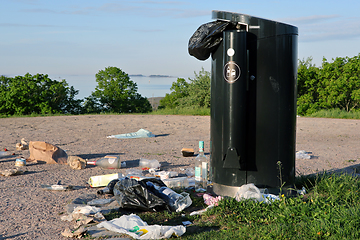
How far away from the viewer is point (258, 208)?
305cm

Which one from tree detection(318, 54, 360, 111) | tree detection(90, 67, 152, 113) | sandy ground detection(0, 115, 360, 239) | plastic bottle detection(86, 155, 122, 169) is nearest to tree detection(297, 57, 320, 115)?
tree detection(318, 54, 360, 111)

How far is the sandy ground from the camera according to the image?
3230 mm

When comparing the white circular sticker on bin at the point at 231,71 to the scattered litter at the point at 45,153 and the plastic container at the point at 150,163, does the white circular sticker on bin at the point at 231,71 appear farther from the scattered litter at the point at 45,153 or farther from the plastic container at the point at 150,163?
the scattered litter at the point at 45,153

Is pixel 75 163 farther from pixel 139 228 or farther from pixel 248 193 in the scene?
pixel 248 193

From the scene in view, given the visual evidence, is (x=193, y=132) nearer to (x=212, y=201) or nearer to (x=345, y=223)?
(x=212, y=201)

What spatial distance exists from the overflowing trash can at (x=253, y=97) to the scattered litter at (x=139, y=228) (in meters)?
1.09

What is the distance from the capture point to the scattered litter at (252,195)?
10.6 feet

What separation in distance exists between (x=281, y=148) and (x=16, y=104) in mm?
16085

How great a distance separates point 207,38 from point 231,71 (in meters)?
0.46

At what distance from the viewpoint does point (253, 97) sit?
3484mm

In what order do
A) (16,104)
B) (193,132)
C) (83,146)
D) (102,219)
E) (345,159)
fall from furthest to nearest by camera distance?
(16,104) → (193,132) → (83,146) → (345,159) → (102,219)

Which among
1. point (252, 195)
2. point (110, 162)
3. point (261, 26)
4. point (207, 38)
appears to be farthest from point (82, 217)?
point (261, 26)

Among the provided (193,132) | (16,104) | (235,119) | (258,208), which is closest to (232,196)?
(258,208)

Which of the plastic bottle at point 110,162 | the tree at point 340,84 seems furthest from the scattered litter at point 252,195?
the tree at point 340,84
